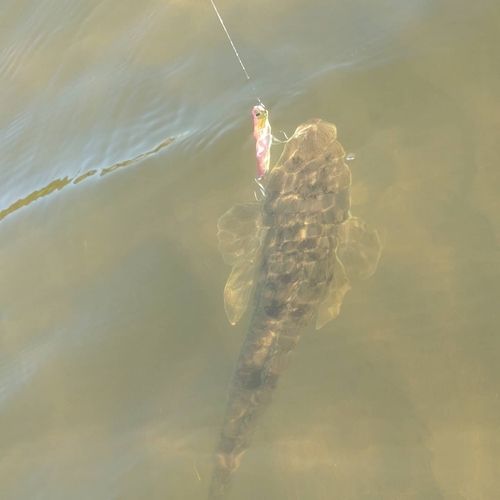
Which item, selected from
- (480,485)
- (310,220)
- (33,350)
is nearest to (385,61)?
(310,220)

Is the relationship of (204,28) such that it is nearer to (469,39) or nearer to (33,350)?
(469,39)

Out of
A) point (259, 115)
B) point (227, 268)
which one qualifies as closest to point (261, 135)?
point (259, 115)

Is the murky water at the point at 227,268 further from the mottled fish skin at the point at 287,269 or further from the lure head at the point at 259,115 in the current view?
the lure head at the point at 259,115

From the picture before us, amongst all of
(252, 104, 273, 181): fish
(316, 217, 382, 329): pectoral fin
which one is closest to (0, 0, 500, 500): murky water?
(316, 217, 382, 329): pectoral fin

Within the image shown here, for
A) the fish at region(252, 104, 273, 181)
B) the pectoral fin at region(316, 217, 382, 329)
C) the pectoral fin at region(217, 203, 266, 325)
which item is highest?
the fish at region(252, 104, 273, 181)

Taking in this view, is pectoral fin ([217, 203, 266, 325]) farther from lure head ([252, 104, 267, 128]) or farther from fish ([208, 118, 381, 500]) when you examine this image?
lure head ([252, 104, 267, 128])

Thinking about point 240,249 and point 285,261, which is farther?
point 240,249

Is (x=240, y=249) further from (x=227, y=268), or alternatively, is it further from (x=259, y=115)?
(x=259, y=115)
